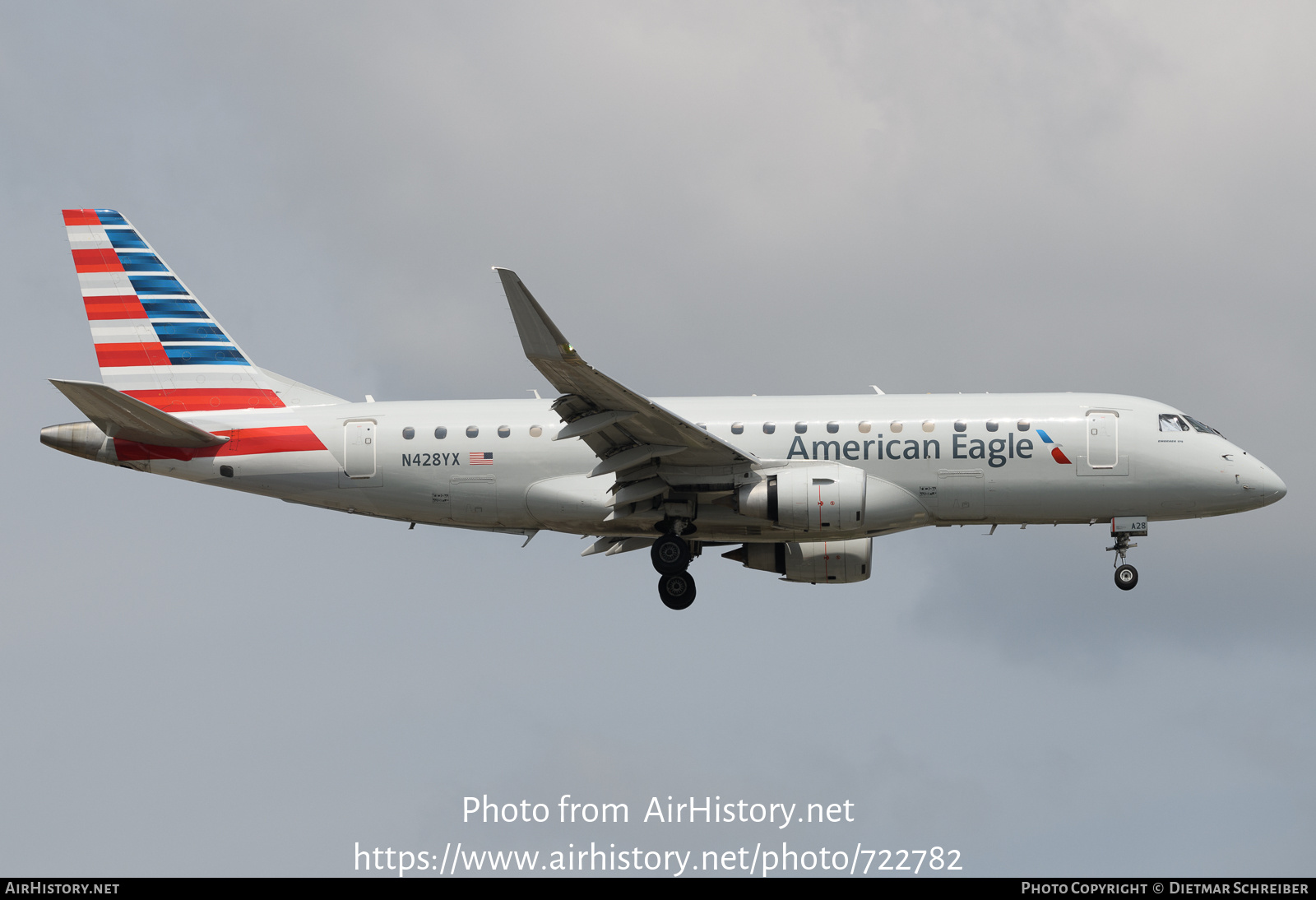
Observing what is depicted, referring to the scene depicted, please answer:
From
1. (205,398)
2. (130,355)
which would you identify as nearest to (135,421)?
(205,398)

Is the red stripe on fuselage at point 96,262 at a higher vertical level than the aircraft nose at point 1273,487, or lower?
higher

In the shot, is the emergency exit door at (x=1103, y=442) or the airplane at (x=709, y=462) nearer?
the airplane at (x=709, y=462)

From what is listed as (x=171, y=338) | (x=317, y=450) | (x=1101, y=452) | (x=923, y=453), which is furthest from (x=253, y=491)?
(x=1101, y=452)

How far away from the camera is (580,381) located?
30.9m

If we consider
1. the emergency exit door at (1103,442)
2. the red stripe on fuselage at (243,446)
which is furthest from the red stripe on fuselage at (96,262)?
the emergency exit door at (1103,442)

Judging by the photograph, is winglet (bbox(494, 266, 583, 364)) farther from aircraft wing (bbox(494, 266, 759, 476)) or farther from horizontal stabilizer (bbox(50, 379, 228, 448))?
horizontal stabilizer (bbox(50, 379, 228, 448))

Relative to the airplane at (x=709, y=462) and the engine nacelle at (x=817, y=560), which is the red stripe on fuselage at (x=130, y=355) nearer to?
the airplane at (x=709, y=462)

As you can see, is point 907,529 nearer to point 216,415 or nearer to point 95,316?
point 216,415

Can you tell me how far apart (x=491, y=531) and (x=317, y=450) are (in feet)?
16.0

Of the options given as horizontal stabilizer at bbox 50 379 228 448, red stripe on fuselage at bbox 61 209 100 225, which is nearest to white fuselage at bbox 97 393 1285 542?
horizontal stabilizer at bbox 50 379 228 448

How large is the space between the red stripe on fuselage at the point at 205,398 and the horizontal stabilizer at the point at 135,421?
1920 mm

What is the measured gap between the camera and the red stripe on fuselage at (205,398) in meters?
38.1

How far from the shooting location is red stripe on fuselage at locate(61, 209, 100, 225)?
40.1m

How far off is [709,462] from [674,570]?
10.00 ft
